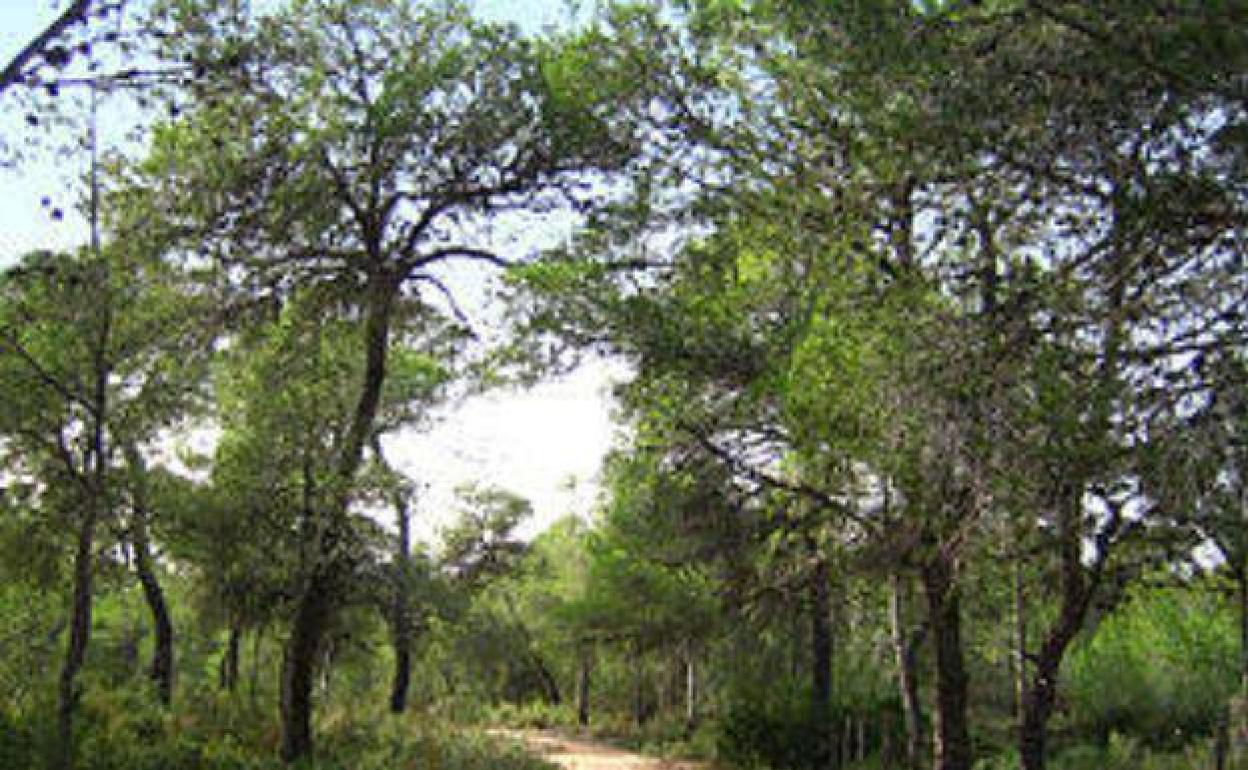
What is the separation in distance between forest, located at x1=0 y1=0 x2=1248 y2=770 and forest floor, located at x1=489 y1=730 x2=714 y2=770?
1101mm

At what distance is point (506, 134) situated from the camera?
41.2 feet

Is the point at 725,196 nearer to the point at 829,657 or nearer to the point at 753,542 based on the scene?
the point at 753,542

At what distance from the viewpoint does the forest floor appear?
18.5m

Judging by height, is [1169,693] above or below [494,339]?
below

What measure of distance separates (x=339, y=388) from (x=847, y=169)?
8245 millimetres

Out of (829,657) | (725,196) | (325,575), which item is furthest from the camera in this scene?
(829,657)

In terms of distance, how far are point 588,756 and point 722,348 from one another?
13437mm

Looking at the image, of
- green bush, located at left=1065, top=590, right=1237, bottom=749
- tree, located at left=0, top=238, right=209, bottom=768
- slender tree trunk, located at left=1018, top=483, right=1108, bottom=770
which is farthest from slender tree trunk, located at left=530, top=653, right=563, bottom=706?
slender tree trunk, located at left=1018, top=483, right=1108, bottom=770

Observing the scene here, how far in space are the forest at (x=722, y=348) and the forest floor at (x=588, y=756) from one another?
3.61 feet

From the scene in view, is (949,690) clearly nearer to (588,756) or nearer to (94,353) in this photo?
(94,353)

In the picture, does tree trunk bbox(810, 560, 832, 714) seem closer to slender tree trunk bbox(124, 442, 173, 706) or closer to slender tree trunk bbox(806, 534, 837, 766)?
slender tree trunk bbox(806, 534, 837, 766)

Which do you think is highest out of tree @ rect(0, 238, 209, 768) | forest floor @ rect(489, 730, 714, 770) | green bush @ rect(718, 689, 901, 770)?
tree @ rect(0, 238, 209, 768)

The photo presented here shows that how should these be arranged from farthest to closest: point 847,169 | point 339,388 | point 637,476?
1. point 339,388
2. point 637,476
3. point 847,169

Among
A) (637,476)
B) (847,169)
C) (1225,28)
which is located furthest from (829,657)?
(1225,28)
